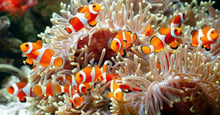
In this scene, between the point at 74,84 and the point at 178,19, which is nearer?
the point at 74,84

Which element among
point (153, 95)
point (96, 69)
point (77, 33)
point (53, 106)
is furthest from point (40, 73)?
point (153, 95)

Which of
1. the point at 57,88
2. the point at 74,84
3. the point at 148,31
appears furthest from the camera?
the point at 148,31

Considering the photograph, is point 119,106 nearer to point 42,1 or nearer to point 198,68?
point 198,68

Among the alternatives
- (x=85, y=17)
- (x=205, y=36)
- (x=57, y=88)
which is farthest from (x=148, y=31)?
(x=57, y=88)

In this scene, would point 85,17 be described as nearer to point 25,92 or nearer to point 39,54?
point 39,54

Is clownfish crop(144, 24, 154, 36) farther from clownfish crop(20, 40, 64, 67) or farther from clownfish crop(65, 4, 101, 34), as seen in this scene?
clownfish crop(20, 40, 64, 67)
